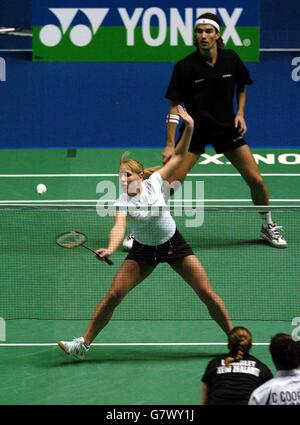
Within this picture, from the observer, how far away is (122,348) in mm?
10570

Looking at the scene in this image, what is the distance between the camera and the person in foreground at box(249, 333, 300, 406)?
775 cm

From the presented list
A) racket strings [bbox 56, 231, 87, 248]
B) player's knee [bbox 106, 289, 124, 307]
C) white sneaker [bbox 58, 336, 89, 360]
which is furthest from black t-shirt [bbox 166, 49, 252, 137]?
white sneaker [bbox 58, 336, 89, 360]

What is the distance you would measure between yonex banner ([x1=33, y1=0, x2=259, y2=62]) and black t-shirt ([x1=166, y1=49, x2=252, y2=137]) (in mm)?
4395

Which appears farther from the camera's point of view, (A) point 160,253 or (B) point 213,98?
(B) point 213,98

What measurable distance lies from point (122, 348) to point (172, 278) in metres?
1.57

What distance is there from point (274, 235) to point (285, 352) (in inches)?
202

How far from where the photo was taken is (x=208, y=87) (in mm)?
12734

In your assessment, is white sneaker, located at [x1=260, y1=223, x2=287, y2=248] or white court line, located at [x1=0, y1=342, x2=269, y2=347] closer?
white court line, located at [x1=0, y1=342, x2=269, y2=347]

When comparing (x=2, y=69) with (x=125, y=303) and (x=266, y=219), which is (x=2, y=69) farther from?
(x=125, y=303)

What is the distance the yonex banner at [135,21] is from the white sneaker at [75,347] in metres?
7.82

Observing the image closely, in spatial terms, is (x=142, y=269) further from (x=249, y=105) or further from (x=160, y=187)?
(x=249, y=105)

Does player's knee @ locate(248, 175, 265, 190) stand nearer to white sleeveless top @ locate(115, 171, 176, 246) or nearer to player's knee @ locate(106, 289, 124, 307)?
white sleeveless top @ locate(115, 171, 176, 246)

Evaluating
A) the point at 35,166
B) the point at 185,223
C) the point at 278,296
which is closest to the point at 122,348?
the point at 278,296

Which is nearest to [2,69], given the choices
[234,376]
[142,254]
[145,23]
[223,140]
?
[145,23]
